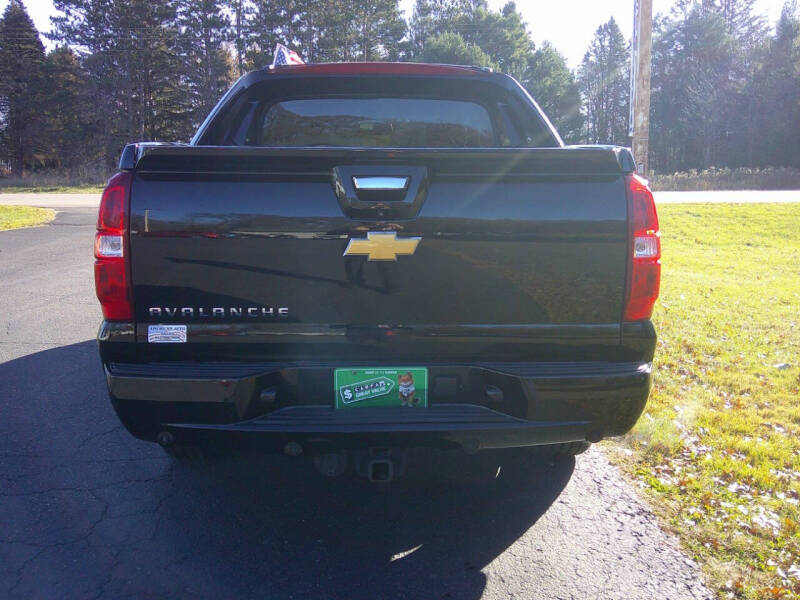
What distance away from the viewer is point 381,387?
2617mm

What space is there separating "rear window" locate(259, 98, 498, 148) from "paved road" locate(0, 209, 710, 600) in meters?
1.96

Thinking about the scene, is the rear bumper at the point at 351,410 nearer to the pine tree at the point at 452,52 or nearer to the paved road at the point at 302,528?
the paved road at the point at 302,528

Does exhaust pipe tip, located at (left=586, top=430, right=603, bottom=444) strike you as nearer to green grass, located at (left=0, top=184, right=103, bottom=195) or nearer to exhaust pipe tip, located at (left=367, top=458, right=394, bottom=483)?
exhaust pipe tip, located at (left=367, top=458, right=394, bottom=483)

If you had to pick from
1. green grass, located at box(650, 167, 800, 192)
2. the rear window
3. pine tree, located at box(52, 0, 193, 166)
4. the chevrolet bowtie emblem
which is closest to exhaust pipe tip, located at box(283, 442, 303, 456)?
the chevrolet bowtie emblem

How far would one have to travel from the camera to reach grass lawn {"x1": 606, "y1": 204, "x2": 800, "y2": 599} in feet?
9.75

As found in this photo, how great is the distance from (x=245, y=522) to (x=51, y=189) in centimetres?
3965

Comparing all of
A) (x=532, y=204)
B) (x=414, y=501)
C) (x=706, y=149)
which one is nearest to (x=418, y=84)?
(x=532, y=204)

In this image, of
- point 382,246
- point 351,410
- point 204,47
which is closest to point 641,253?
point 382,246

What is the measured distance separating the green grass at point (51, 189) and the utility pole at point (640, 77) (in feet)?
103

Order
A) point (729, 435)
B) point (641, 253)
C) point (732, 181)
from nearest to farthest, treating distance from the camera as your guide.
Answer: point (641, 253) → point (729, 435) → point (732, 181)

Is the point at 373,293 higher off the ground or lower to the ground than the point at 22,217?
lower

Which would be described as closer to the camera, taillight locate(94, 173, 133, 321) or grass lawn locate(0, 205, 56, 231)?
taillight locate(94, 173, 133, 321)

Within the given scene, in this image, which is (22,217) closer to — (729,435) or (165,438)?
(165,438)

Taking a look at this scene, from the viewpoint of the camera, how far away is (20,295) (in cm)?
848
